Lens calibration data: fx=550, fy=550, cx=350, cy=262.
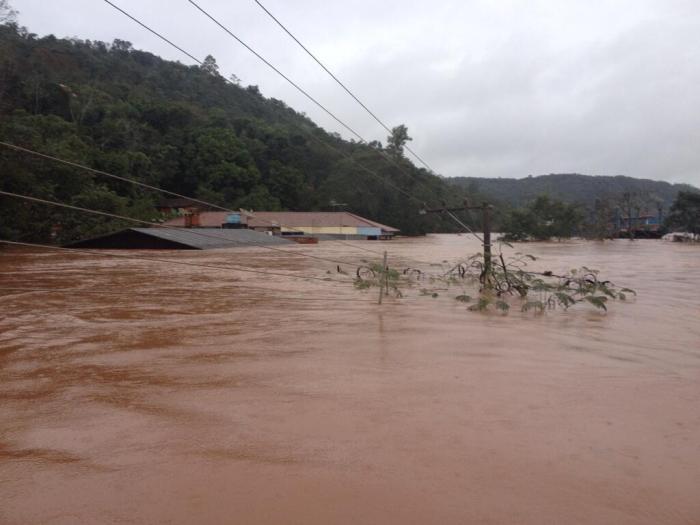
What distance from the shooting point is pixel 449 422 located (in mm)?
3416

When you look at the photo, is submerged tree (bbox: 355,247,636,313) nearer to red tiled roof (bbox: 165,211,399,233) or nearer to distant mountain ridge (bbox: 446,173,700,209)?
red tiled roof (bbox: 165,211,399,233)

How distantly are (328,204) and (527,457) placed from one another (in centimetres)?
5919

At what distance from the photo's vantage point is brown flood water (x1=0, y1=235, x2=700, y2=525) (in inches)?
96.5

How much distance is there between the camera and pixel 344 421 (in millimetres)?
3410

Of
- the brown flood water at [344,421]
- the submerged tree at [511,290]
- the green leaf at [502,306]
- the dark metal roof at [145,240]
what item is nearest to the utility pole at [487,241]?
the submerged tree at [511,290]

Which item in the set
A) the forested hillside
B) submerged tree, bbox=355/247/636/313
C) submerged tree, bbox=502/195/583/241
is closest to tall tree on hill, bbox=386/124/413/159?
the forested hillside

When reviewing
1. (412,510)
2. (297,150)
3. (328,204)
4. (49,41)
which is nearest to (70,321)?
(412,510)

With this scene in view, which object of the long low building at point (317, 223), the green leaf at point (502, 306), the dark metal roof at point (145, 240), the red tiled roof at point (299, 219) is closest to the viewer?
the green leaf at point (502, 306)

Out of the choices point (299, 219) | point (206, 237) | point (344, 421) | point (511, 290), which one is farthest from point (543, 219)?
point (344, 421)

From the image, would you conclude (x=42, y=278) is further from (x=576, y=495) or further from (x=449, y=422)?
(x=576, y=495)

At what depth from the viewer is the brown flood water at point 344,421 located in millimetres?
2451

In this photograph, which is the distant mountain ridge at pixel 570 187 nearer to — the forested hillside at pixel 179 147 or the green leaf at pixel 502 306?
the forested hillside at pixel 179 147

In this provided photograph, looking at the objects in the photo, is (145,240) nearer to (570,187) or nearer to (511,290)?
(511,290)

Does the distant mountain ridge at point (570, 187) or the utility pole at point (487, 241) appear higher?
the distant mountain ridge at point (570, 187)
